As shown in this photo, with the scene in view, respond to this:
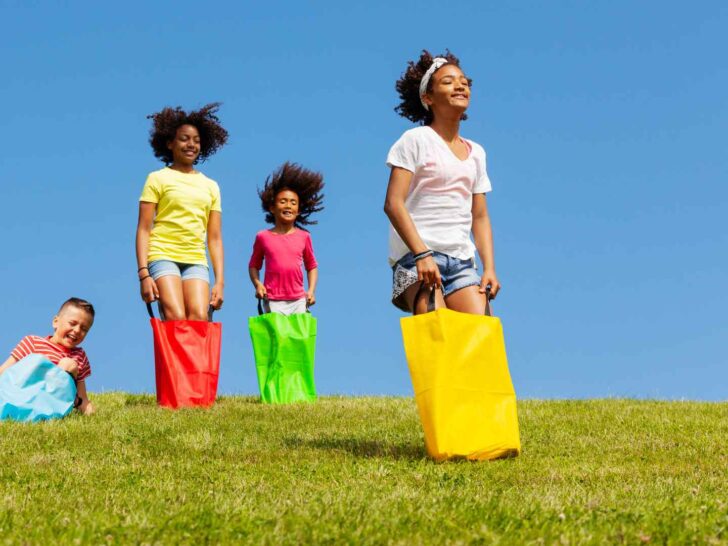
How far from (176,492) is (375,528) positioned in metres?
1.52

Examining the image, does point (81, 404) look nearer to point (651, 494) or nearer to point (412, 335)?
point (412, 335)

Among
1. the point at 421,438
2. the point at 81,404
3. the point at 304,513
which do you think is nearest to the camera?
the point at 304,513

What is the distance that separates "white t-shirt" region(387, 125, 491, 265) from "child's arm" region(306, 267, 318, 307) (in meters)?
5.19

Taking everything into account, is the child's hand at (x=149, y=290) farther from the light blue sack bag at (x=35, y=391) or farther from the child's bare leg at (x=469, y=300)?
the child's bare leg at (x=469, y=300)

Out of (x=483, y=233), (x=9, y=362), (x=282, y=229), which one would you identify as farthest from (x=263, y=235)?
(x=483, y=233)

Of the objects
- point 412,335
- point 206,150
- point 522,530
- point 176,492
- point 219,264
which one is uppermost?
point 206,150

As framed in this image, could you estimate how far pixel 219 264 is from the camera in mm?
10250

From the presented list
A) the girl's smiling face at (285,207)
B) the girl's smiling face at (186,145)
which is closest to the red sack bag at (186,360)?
the girl's smiling face at (186,145)

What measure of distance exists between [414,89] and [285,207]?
480 centimetres

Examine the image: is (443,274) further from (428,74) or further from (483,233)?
(428,74)

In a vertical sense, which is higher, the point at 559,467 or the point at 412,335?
the point at 412,335

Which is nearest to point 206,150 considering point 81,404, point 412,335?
point 81,404

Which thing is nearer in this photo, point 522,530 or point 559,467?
point 522,530

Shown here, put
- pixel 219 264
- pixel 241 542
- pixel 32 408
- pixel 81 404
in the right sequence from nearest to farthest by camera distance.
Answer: pixel 241 542 → pixel 32 408 → pixel 81 404 → pixel 219 264
